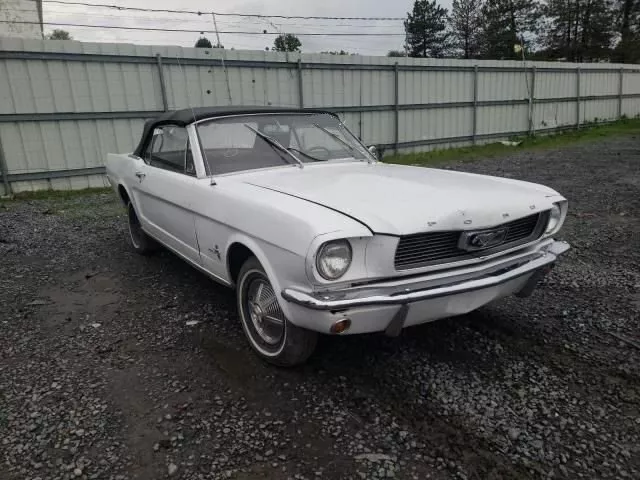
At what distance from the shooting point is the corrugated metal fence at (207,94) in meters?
8.73

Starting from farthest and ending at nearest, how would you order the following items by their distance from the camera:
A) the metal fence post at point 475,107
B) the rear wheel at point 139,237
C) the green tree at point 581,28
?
the green tree at point 581,28 < the metal fence post at point 475,107 < the rear wheel at point 139,237

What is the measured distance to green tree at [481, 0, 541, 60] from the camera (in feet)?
131

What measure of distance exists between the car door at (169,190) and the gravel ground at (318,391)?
0.53 metres

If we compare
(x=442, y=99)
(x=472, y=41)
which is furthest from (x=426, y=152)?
(x=472, y=41)

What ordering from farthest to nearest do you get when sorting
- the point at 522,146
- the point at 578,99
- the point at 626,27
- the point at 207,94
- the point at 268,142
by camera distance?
the point at 626,27, the point at 578,99, the point at 522,146, the point at 207,94, the point at 268,142

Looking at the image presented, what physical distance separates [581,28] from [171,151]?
4285 cm

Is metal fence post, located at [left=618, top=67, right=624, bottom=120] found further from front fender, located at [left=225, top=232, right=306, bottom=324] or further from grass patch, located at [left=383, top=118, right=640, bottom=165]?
front fender, located at [left=225, top=232, right=306, bottom=324]

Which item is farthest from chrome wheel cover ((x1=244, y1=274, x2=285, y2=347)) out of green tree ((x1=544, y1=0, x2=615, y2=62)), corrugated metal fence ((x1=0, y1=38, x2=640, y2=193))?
green tree ((x1=544, y1=0, x2=615, y2=62))

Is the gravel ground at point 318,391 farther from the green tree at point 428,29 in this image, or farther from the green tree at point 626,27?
the green tree at point 428,29

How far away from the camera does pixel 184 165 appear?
3.74 m

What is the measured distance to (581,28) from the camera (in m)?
37.7

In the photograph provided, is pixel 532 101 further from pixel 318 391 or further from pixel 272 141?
pixel 318 391

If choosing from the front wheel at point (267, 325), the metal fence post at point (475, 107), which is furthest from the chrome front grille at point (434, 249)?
the metal fence post at point (475, 107)

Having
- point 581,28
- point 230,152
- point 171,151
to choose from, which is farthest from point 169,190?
point 581,28
